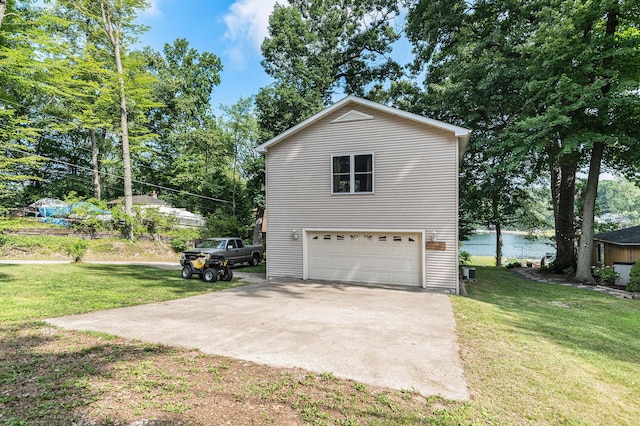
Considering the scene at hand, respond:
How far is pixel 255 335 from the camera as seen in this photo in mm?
5359

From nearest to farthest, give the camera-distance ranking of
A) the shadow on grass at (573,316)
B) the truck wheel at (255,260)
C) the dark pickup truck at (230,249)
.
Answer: the shadow on grass at (573,316) < the dark pickup truck at (230,249) < the truck wheel at (255,260)

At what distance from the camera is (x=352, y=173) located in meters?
11.5

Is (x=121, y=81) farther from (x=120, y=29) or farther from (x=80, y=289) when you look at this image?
(x=80, y=289)

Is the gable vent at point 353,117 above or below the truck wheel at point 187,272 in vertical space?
above

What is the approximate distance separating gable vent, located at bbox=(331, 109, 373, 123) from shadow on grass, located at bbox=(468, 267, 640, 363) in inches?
283

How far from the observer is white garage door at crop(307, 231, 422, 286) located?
10828 millimetres

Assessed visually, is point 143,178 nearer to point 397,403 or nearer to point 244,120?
point 244,120

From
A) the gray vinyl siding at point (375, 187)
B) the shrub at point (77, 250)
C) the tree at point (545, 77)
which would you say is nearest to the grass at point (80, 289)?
the shrub at point (77, 250)

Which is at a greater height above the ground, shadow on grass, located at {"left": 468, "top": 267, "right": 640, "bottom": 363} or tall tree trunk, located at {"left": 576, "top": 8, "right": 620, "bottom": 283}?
tall tree trunk, located at {"left": 576, "top": 8, "right": 620, "bottom": 283}

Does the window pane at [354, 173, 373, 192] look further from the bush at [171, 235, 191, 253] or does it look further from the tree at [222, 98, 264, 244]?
the tree at [222, 98, 264, 244]

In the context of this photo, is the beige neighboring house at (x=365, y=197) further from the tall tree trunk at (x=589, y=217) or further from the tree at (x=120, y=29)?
the tree at (x=120, y=29)

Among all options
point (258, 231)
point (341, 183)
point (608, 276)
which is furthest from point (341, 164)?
point (258, 231)

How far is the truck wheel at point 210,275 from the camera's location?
11.4 meters

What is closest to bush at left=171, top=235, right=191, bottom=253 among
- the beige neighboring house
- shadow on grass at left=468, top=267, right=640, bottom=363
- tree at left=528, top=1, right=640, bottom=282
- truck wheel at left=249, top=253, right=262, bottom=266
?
truck wheel at left=249, top=253, right=262, bottom=266
